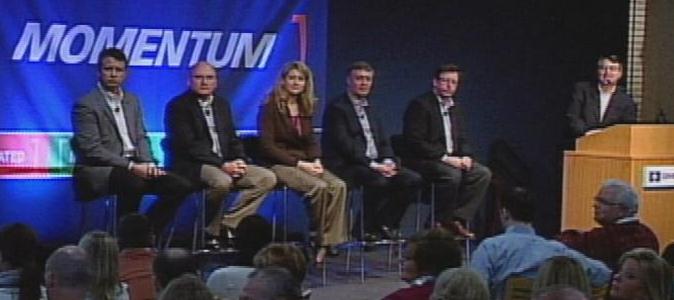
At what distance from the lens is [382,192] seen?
8.81 meters

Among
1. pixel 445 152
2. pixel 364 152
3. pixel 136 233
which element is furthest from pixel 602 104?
pixel 136 233

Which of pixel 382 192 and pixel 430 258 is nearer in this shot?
pixel 430 258

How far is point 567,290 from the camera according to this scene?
374cm

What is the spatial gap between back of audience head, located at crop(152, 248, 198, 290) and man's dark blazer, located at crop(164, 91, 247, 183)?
2.97 m

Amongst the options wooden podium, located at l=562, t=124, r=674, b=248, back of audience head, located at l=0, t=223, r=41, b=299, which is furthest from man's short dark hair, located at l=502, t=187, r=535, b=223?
wooden podium, located at l=562, t=124, r=674, b=248

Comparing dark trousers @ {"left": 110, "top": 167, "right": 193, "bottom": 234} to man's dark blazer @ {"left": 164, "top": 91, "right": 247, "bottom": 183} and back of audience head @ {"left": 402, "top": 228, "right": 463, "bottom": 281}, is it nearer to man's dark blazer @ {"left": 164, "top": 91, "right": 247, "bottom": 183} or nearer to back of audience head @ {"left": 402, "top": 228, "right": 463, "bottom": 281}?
man's dark blazer @ {"left": 164, "top": 91, "right": 247, "bottom": 183}

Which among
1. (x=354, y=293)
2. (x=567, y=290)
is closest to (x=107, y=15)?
(x=354, y=293)

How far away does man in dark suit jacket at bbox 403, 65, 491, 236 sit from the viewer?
8789mm

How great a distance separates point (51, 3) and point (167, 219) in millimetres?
1461

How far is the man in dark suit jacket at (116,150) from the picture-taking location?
24.9ft

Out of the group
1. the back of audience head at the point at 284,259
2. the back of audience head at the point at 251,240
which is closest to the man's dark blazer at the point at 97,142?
the back of audience head at the point at 251,240

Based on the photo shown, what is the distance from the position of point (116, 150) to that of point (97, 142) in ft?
0.54

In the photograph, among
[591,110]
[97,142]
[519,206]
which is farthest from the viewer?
[591,110]

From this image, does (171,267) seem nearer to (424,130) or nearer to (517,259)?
(517,259)
